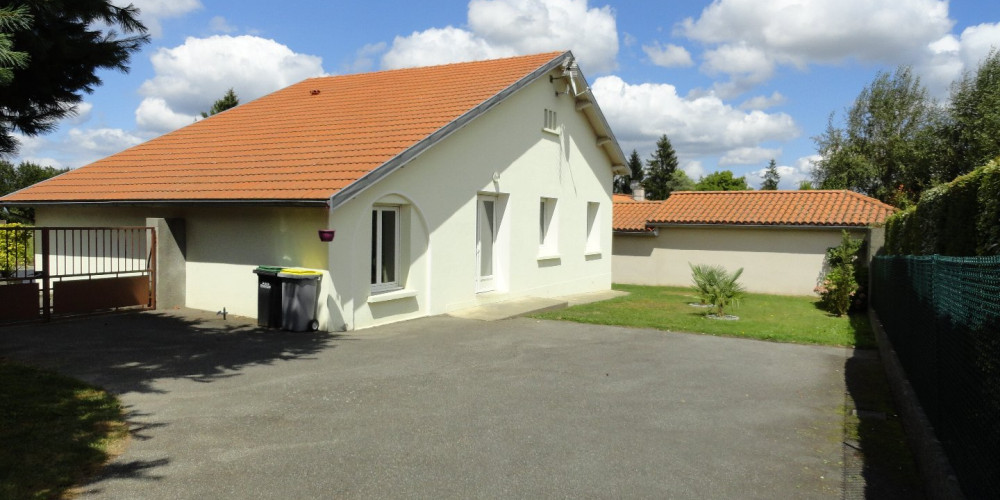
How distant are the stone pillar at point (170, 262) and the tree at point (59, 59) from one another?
666 centimetres

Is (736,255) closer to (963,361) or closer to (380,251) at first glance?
(380,251)

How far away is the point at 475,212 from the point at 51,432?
1018cm

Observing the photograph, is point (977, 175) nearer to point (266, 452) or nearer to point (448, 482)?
point (448, 482)

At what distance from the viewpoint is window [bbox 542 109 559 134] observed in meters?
18.5

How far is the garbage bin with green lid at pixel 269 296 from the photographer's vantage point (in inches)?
472

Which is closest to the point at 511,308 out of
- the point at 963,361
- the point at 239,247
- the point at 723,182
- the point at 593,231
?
the point at 239,247

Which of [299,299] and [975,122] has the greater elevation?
[975,122]

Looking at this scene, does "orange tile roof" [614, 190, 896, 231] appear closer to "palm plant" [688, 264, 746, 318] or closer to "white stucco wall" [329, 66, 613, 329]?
"white stucco wall" [329, 66, 613, 329]

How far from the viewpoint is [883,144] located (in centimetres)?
5050

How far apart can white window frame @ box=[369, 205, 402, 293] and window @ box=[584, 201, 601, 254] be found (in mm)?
9886

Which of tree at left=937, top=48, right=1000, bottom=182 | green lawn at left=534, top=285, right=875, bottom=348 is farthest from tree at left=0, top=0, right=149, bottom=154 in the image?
tree at left=937, top=48, right=1000, bottom=182

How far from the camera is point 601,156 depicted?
22.3m

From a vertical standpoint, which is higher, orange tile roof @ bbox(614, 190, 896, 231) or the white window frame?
orange tile roof @ bbox(614, 190, 896, 231)

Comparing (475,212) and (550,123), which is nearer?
(475,212)
